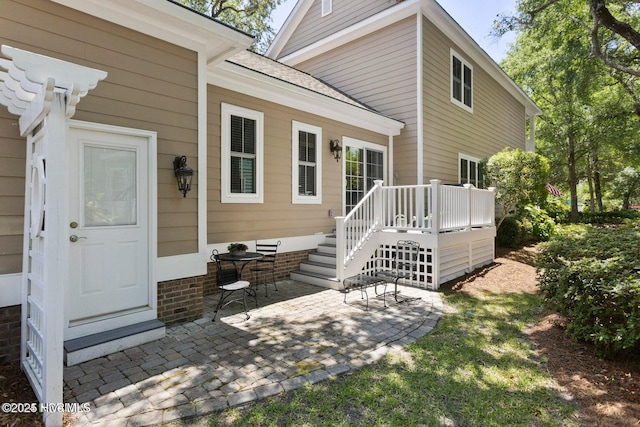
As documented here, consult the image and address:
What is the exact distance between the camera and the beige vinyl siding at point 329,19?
32.3ft

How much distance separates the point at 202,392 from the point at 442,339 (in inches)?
113

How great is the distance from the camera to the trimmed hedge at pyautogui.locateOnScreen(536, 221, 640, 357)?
3.31 m

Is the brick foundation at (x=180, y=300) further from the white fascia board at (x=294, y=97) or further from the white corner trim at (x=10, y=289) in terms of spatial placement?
the white fascia board at (x=294, y=97)

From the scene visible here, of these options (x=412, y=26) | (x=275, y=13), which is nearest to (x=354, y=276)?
(x=412, y=26)

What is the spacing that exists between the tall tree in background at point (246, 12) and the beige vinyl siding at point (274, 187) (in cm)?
1090

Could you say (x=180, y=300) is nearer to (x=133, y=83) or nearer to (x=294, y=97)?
(x=133, y=83)

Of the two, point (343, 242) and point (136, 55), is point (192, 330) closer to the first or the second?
point (343, 242)

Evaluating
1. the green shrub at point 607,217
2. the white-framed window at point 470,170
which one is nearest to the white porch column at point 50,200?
the white-framed window at point 470,170

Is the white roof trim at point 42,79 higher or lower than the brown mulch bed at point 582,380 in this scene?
higher

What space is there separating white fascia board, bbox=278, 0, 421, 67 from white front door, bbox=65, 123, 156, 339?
782 cm

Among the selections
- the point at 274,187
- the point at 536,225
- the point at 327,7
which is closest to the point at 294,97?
the point at 274,187

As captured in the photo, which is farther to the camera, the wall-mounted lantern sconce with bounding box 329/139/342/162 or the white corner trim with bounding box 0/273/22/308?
the wall-mounted lantern sconce with bounding box 329/139/342/162

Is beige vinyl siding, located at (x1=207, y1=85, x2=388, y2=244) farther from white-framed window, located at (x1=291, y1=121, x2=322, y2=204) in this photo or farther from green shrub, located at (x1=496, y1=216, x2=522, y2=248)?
green shrub, located at (x1=496, y1=216, x2=522, y2=248)

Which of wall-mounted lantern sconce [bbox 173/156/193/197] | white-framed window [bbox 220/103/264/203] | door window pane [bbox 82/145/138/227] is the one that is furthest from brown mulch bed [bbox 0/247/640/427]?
white-framed window [bbox 220/103/264/203]
